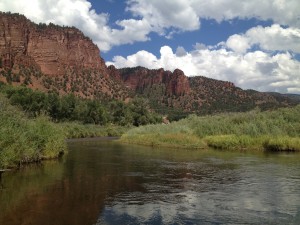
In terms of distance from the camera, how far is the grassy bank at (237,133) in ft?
124

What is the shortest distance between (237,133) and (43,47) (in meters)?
124

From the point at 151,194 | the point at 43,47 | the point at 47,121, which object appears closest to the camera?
the point at 151,194

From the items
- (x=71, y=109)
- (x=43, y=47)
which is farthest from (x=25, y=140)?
(x=43, y=47)

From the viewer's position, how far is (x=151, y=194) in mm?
16469

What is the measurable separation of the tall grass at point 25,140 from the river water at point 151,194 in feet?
3.17

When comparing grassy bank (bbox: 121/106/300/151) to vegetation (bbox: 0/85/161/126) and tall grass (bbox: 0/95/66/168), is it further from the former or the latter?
vegetation (bbox: 0/85/161/126)

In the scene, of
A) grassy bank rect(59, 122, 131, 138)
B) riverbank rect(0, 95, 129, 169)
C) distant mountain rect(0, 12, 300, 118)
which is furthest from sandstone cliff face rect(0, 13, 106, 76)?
riverbank rect(0, 95, 129, 169)

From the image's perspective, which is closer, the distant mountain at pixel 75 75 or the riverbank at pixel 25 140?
the riverbank at pixel 25 140

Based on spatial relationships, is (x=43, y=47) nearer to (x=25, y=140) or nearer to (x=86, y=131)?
(x=86, y=131)

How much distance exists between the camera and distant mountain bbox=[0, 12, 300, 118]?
127 m

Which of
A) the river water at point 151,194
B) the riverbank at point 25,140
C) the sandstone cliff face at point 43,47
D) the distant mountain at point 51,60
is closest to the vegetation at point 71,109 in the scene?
the riverbank at point 25,140

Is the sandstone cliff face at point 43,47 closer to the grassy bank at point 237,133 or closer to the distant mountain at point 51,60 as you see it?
the distant mountain at point 51,60

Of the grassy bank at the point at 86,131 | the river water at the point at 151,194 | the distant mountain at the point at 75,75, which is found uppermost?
the distant mountain at the point at 75,75

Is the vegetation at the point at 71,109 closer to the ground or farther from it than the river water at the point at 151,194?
farther from it
